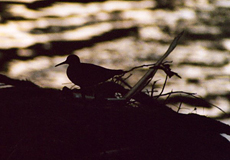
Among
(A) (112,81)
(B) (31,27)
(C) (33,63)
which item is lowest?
(A) (112,81)

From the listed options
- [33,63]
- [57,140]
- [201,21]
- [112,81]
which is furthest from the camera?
[201,21]

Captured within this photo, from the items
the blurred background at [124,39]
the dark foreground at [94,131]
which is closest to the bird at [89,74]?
the dark foreground at [94,131]

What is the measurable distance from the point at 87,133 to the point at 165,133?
131 mm

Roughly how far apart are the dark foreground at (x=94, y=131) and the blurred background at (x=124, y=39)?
1.12ft

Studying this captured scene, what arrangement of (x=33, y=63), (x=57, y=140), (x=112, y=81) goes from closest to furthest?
1. (x=57, y=140)
2. (x=112, y=81)
3. (x=33, y=63)

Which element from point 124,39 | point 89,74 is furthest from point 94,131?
point 124,39

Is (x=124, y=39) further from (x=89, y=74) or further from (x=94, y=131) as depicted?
(x=94, y=131)

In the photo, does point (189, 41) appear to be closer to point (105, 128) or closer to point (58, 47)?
point (58, 47)

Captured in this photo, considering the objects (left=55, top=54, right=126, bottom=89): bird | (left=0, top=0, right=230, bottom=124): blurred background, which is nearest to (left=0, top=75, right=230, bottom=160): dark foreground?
(left=55, top=54, right=126, bottom=89): bird

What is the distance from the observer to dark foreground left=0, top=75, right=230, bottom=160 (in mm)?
426

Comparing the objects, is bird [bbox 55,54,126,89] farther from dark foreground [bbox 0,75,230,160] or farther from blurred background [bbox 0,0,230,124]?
blurred background [bbox 0,0,230,124]

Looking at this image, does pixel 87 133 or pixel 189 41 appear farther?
pixel 189 41

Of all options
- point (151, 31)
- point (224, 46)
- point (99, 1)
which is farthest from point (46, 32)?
point (224, 46)

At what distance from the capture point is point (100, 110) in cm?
47
